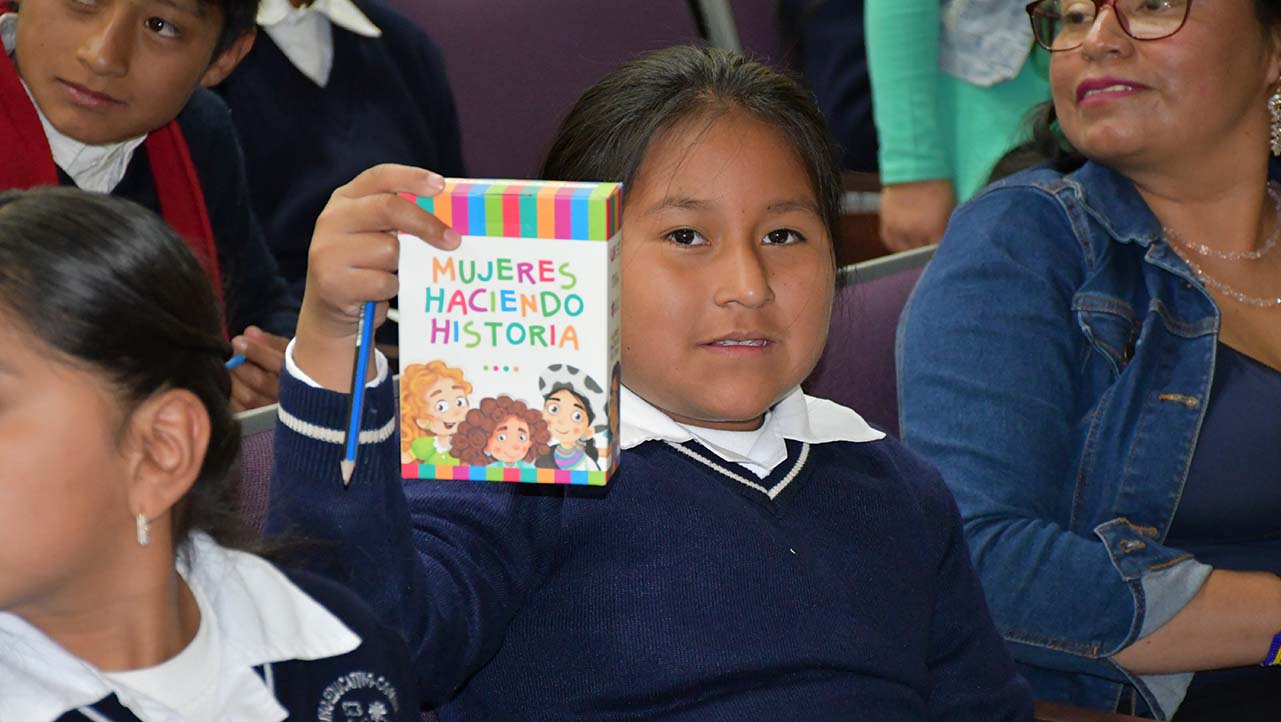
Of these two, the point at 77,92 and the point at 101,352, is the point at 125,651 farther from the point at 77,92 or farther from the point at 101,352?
the point at 77,92

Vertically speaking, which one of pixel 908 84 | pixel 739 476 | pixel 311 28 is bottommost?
pixel 739 476

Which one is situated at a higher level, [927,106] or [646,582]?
[927,106]

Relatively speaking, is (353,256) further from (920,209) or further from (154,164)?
(920,209)

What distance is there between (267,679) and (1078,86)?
52.9 inches

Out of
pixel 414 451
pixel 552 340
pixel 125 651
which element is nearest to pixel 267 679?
pixel 125 651

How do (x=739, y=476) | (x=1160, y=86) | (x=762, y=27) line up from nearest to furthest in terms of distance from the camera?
(x=739, y=476) < (x=1160, y=86) < (x=762, y=27)

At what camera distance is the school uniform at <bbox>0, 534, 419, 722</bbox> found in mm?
1129

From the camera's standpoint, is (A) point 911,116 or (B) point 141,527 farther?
(A) point 911,116

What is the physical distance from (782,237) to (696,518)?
272 millimetres

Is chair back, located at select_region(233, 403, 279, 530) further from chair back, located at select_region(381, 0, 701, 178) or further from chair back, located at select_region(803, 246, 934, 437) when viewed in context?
chair back, located at select_region(381, 0, 701, 178)

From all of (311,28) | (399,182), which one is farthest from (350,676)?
(311,28)

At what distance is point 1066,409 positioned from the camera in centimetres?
190

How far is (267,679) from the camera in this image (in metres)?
1.20

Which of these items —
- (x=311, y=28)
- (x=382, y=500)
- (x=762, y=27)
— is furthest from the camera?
(x=762, y=27)
